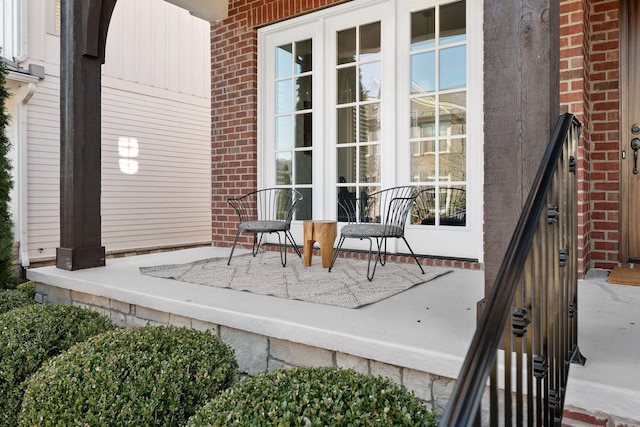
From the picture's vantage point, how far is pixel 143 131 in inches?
301

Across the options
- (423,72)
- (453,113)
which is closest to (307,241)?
(453,113)

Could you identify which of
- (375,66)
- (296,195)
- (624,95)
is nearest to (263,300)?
(296,195)

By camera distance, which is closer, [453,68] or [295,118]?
[453,68]

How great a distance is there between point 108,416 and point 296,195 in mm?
3038

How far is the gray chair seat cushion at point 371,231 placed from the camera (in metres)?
2.98

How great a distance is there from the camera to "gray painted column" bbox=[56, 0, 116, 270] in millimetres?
3568

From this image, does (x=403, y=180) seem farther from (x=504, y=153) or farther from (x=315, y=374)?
(x=315, y=374)

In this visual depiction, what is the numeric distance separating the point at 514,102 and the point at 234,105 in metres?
3.67

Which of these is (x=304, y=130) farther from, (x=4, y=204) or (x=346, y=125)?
(x=4, y=204)

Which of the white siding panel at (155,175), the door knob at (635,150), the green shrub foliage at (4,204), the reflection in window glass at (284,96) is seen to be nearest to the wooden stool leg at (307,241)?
the reflection in window glass at (284,96)

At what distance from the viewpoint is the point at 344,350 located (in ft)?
6.04

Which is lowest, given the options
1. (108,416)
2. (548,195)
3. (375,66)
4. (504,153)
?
(108,416)

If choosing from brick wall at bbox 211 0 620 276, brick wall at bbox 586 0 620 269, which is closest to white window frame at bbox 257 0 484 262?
brick wall at bbox 211 0 620 276

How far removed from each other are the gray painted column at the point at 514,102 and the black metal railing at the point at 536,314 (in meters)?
0.12
